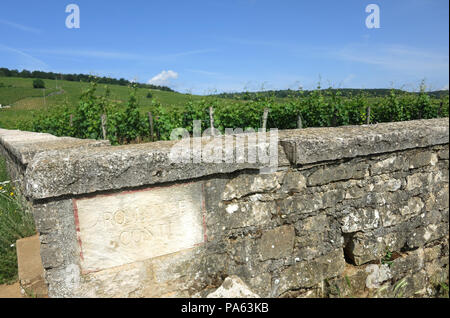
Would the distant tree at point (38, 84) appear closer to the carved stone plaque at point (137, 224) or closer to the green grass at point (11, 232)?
the green grass at point (11, 232)

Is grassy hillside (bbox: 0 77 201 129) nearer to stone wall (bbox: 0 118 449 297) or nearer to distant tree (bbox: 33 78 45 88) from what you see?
distant tree (bbox: 33 78 45 88)

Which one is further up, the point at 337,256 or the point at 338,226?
the point at 338,226

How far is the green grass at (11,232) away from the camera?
8.40 feet

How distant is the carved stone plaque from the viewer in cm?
172

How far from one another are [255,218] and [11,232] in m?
2.60

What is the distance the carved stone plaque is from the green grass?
4.43ft

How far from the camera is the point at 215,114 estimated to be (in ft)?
29.1

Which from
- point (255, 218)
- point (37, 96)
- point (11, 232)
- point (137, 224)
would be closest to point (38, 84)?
point (37, 96)

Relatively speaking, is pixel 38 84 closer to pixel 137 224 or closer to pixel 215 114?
pixel 215 114

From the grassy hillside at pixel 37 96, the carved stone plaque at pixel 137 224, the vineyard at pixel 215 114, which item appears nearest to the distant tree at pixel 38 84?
the grassy hillside at pixel 37 96

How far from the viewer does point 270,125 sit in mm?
9992
